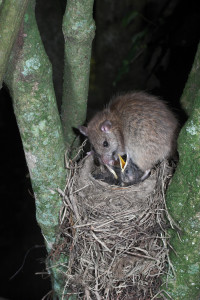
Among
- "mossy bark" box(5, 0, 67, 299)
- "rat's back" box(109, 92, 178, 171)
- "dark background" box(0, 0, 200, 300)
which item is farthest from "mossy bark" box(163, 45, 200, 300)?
"dark background" box(0, 0, 200, 300)

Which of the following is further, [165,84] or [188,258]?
[165,84]

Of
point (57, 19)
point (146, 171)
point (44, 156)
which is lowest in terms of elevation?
point (146, 171)

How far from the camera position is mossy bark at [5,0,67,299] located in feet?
6.95

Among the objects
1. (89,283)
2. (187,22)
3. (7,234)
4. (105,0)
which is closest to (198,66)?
(187,22)

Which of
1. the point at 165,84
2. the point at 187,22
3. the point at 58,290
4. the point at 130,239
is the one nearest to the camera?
the point at 130,239

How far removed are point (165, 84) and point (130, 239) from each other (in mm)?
2625

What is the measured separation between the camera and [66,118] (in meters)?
2.99

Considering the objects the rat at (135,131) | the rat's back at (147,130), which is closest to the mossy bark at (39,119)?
the rat at (135,131)

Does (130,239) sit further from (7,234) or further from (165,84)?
(7,234)

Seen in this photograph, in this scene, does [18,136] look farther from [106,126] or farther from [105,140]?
[106,126]

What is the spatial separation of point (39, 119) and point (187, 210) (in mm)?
1089

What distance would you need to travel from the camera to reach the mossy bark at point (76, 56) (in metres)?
2.41

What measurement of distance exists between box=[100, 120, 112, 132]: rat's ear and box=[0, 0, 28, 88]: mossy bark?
76.9 inches

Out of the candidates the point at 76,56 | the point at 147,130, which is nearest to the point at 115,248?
the point at 147,130
